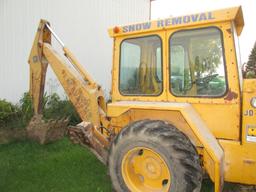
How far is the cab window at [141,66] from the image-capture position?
3.58m

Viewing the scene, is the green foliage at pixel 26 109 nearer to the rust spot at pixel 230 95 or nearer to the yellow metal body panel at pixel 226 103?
the yellow metal body panel at pixel 226 103

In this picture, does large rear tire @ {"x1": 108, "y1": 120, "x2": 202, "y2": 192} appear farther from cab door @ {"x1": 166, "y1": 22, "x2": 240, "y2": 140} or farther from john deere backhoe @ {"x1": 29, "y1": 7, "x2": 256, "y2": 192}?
cab door @ {"x1": 166, "y1": 22, "x2": 240, "y2": 140}

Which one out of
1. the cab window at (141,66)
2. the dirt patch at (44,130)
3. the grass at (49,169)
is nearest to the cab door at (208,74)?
the cab window at (141,66)

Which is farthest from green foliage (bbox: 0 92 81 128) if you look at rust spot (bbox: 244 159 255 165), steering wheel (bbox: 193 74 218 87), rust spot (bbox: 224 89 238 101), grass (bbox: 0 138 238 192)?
rust spot (bbox: 244 159 255 165)

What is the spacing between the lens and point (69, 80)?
4422 millimetres

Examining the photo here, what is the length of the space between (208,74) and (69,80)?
214 cm

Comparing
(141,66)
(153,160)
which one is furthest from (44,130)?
(153,160)

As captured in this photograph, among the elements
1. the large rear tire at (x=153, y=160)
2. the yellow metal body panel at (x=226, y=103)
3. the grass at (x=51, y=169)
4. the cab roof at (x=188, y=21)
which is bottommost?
the grass at (x=51, y=169)

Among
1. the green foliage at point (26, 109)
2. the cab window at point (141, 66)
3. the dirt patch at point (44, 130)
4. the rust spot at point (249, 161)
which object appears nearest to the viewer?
the rust spot at point (249, 161)

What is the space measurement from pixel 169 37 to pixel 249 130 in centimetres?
140

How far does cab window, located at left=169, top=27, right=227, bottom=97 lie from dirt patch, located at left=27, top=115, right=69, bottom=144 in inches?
113

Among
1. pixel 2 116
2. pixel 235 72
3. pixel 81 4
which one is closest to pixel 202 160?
pixel 235 72

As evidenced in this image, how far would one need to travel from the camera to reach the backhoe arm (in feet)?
13.9

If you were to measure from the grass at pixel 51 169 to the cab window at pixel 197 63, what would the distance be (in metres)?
1.46
